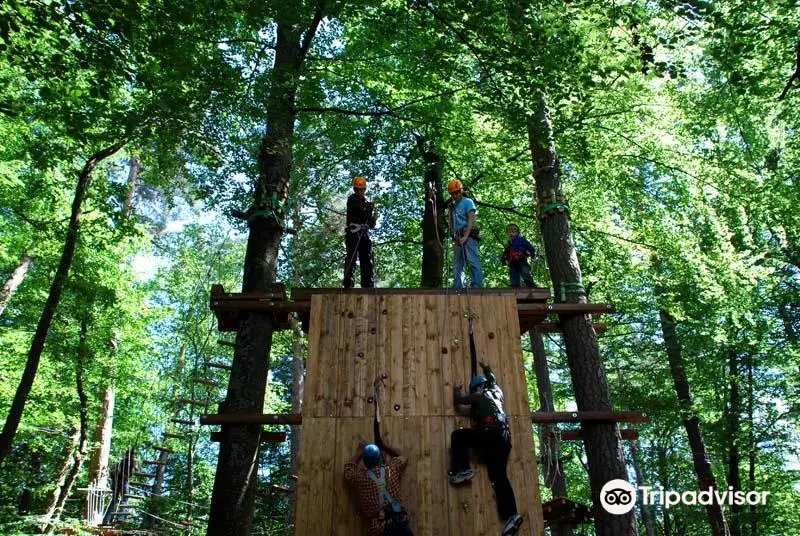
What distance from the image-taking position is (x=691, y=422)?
53.2ft

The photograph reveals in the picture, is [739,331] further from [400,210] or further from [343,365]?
[343,365]

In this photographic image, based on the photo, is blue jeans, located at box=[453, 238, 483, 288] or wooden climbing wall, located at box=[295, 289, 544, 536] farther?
blue jeans, located at box=[453, 238, 483, 288]

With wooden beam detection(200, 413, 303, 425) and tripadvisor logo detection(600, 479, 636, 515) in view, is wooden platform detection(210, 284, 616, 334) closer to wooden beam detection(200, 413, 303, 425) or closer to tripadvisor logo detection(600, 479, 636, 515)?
wooden beam detection(200, 413, 303, 425)

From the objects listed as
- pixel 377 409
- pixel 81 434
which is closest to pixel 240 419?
pixel 377 409

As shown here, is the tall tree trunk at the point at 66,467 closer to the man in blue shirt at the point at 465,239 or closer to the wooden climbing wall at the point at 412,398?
the wooden climbing wall at the point at 412,398

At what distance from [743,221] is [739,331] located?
3.09 meters

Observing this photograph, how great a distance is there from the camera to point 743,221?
1591 cm

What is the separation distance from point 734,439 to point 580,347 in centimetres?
1081

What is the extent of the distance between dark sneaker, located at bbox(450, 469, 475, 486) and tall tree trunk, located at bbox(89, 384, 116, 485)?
1313 centimetres

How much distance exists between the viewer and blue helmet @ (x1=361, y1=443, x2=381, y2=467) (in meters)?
5.40

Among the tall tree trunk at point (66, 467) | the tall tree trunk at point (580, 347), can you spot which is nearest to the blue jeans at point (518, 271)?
the tall tree trunk at point (580, 347)

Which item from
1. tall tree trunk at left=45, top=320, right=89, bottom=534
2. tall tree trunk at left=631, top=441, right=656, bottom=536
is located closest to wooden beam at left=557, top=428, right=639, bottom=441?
tall tree trunk at left=45, top=320, right=89, bottom=534

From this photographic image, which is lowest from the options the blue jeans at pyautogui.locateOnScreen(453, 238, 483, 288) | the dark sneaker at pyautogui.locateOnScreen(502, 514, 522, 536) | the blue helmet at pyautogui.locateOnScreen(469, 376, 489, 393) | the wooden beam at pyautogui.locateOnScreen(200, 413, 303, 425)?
the dark sneaker at pyautogui.locateOnScreen(502, 514, 522, 536)

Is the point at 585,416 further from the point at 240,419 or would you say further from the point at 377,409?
the point at 240,419
